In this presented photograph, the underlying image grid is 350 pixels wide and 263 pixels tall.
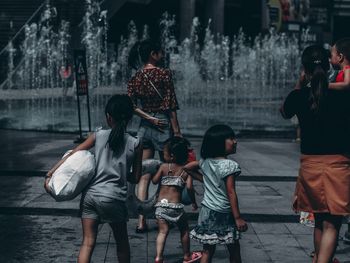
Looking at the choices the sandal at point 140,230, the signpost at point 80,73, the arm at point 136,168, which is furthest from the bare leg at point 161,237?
the signpost at point 80,73

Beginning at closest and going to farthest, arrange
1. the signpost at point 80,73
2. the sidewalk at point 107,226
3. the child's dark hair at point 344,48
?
the child's dark hair at point 344,48, the sidewalk at point 107,226, the signpost at point 80,73

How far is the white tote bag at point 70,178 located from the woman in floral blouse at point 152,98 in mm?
2454

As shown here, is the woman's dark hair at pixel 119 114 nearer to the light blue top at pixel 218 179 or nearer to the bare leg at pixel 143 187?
the light blue top at pixel 218 179

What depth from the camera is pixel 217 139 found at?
662 centimetres

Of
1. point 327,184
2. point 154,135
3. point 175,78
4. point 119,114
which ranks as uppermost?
point 119,114

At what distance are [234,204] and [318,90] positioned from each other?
1063 millimetres

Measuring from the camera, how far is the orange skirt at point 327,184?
6570mm

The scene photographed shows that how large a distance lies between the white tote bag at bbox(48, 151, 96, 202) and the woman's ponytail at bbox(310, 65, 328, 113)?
1.75 metres

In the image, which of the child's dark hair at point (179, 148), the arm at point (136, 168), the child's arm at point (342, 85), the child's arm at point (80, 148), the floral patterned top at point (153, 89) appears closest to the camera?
the child's arm at point (80, 148)

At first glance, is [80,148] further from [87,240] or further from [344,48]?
[344,48]

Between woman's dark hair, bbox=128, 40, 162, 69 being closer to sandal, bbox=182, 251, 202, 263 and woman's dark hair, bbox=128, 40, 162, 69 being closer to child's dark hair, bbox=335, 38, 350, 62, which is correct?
sandal, bbox=182, 251, 202, 263

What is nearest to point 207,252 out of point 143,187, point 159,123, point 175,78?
point 143,187

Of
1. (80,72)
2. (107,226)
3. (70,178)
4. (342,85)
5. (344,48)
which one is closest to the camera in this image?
(70,178)

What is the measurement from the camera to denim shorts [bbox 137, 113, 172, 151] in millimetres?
8805
